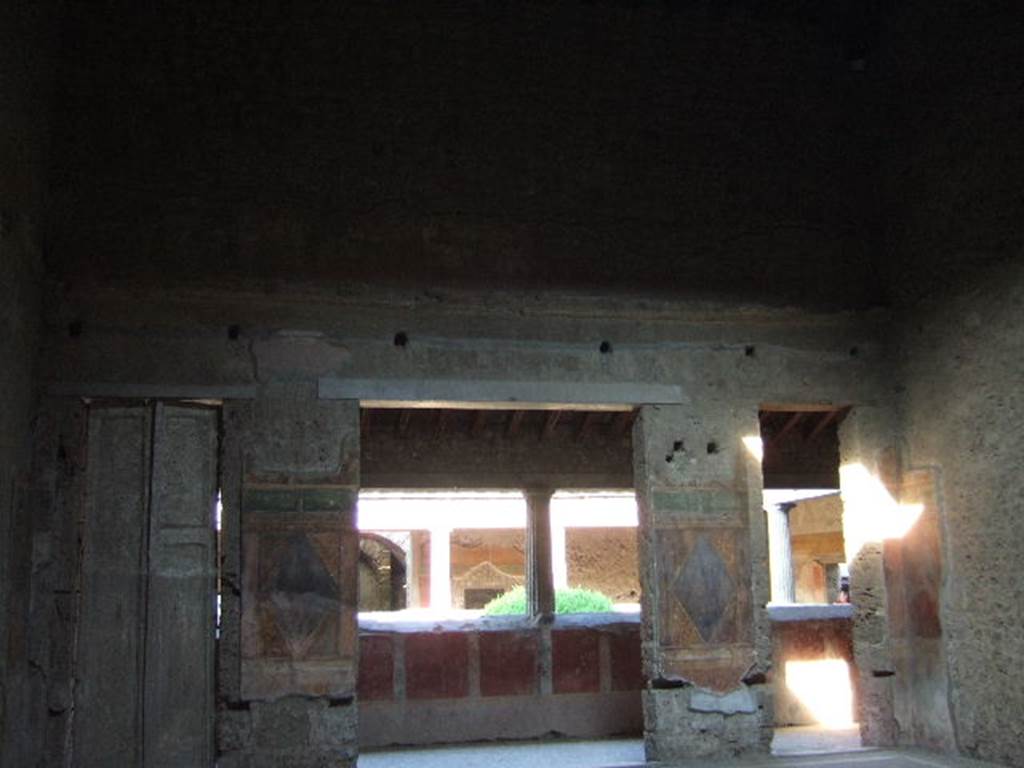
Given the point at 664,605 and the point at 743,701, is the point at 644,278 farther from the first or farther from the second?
the point at 743,701

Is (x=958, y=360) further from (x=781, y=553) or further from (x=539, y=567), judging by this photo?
(x=781, y=553)

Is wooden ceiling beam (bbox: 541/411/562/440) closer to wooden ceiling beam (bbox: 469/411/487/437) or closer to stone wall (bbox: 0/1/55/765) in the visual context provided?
wooden ceiling beam (bbox: 469/411/487/437)

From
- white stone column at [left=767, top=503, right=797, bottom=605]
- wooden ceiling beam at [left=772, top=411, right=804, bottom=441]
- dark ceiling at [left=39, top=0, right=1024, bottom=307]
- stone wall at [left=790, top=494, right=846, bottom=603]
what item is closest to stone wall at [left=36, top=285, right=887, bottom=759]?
dark ceiling at [left=39, top=0, right=1024, bottom=307]

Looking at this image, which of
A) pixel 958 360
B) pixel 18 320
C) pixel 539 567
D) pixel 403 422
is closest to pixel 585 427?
pixel 539 567

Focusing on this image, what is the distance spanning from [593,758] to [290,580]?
10.6 feet

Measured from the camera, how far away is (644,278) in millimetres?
8211

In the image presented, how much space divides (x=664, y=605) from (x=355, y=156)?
160 inches

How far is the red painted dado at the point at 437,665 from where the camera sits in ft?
33.2

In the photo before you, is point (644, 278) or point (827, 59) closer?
point (644, 278)

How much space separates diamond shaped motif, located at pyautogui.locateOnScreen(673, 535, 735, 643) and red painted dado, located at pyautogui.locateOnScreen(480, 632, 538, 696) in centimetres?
312

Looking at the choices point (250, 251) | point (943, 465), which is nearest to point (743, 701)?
point (943, 465)

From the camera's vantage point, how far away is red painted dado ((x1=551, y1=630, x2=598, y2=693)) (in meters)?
10.4

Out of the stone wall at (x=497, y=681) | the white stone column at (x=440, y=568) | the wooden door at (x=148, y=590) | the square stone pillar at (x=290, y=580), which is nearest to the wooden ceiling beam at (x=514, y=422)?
the stone wall at (x=497, y=681)

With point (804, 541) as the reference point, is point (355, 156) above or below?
above
